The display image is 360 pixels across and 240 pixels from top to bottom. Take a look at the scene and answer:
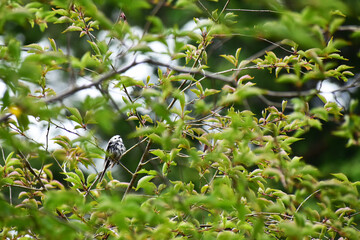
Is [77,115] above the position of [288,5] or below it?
below

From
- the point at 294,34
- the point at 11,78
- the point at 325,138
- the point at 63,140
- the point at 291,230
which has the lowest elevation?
the point at 325,138

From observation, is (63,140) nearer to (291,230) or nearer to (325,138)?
(291,230)

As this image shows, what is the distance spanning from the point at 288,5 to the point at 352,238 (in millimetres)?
965

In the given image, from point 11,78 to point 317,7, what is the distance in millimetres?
776

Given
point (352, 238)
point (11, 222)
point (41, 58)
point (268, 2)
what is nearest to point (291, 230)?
point (352, 238)

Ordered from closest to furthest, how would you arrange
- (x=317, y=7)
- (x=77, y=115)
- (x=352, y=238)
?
(x=317, y=7)
(x=352, y=238)
(x=77, y=115)

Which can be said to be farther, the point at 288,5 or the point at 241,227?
the point at 241,227

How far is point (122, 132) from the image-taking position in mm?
6438

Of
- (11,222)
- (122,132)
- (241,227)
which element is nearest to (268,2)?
(11,222)

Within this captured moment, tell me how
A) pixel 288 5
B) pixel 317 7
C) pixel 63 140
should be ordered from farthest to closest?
1. pixel 63 140
2. pixel 288 5
3. pixel 317 7

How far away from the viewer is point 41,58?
1154 millimetres

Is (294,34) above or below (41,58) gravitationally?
above

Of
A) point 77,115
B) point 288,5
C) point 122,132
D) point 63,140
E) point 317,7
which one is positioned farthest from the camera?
point 122,132

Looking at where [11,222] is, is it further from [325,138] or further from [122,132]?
[325,138]
